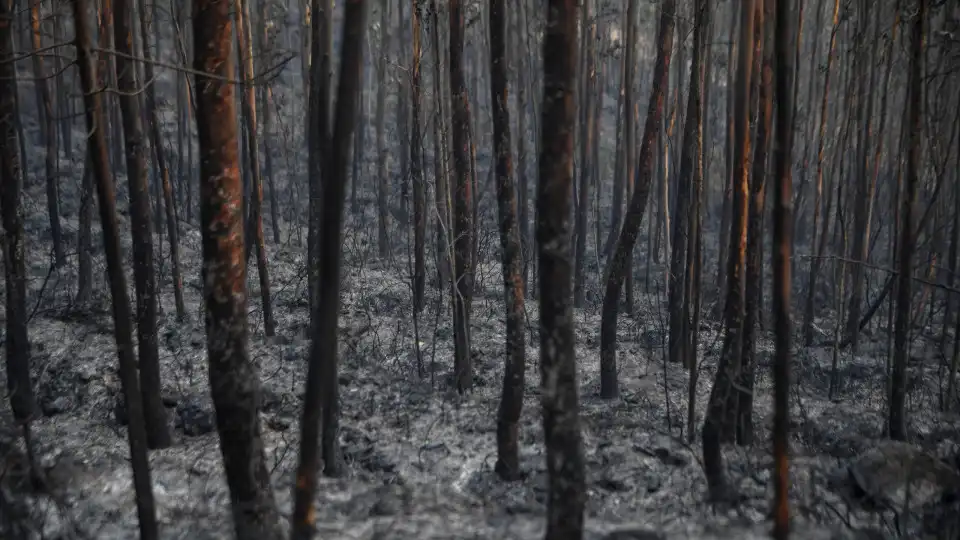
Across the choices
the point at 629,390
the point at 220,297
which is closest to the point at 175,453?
the point at 220,297

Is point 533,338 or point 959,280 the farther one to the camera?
point 959,280

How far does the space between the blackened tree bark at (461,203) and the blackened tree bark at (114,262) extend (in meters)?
4.23

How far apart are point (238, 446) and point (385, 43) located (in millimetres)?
20972

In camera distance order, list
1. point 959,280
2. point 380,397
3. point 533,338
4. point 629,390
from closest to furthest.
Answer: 1. point 380,397
2. point 629,390
3. point 533,338
4. point 959,280

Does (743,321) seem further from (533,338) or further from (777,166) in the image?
(533,338)

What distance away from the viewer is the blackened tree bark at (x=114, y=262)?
5.21 m

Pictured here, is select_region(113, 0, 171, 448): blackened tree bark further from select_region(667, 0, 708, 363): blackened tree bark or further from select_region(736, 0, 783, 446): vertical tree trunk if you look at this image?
select_region(736, 0, 783, 446): vertical tree trunk

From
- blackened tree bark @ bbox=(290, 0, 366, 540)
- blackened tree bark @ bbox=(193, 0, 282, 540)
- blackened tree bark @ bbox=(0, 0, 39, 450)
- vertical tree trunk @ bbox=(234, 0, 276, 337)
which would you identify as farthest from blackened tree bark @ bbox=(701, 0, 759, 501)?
vertical tree trunk @ bbox=(234, 0, 276, 337)

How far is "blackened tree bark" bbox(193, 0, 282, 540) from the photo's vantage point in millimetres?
5176

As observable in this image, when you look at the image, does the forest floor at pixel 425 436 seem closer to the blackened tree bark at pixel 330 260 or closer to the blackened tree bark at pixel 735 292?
the blackened tree bark at pixel 735 292

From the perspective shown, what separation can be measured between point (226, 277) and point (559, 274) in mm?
2498

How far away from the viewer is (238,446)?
5273mm

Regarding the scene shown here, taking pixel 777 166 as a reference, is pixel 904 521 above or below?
below

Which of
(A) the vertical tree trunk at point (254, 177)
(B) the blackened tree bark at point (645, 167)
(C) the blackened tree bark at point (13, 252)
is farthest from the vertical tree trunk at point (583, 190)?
(C) the blackened tree bark at point (13, 252)
